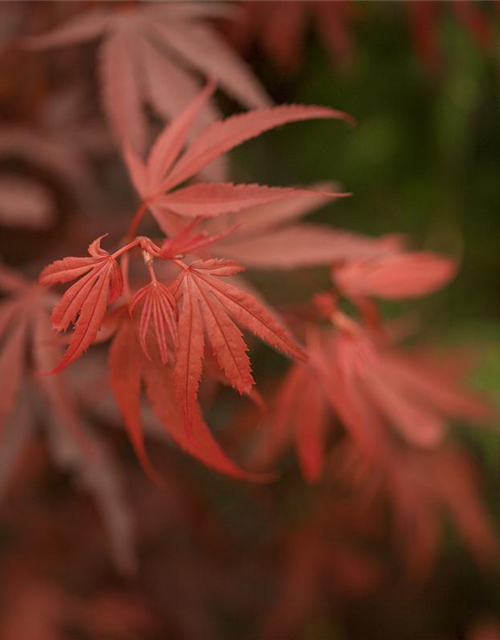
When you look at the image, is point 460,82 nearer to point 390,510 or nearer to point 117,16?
point 117,16

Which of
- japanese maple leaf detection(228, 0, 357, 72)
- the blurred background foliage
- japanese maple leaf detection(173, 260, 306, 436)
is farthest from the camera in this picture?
the blurred background foliage

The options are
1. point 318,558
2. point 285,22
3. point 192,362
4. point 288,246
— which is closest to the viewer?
point 192,362

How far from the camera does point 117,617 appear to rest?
3.27 feet

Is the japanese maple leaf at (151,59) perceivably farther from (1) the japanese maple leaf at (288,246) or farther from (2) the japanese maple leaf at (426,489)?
(2) the japanese maple leaf at (426,489)

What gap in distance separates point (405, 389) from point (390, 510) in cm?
65

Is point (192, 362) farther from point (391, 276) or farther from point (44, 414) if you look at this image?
point (44, 414)

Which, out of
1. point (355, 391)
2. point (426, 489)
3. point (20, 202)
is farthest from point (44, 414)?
point (426, 489)

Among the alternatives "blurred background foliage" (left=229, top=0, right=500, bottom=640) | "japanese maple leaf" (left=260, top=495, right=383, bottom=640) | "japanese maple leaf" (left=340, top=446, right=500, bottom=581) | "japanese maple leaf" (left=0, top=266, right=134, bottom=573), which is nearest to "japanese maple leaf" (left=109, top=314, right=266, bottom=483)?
"japanese maple leaf" (left=0, top=266, right=134, bottom=573)

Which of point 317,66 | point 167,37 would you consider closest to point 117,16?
point 167,37

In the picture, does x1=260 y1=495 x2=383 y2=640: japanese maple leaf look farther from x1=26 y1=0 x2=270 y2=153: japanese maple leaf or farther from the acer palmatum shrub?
x1=26 y1=0 x2=270 y2=153: japanese maple leaf

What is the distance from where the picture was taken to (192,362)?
377 mm

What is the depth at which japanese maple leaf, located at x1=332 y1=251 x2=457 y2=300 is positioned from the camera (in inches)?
23.4

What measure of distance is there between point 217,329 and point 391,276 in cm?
26

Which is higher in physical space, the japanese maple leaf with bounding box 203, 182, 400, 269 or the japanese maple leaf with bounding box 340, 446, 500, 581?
the japanese maple leaf with bounding box 203, 182, 400, 269
